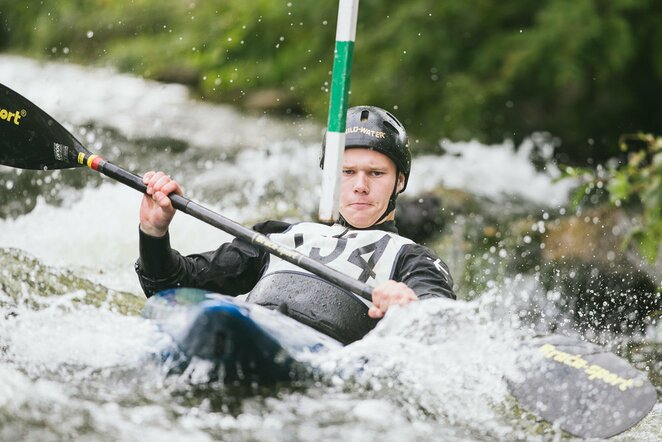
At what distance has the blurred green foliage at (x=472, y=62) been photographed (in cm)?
827

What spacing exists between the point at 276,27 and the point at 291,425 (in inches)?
338

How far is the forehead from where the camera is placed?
374 centimetres

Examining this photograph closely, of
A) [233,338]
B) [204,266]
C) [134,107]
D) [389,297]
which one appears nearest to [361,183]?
[204,266]

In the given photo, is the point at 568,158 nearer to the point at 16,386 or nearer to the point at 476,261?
the point at 476,261

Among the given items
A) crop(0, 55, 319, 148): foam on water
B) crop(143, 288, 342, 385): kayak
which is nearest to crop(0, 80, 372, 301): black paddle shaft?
crop(143, 288, 342, 385): kayak

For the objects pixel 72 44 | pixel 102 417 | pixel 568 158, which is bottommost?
pixel 102 417

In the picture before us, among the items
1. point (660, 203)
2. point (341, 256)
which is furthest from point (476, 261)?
point (341, 256)

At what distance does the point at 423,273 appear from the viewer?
3.38 m

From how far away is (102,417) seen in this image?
8.36 ft

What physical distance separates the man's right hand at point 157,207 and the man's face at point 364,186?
706 millimetres

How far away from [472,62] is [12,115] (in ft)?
19.8

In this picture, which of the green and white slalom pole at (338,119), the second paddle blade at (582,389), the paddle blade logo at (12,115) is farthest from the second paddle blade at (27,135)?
the second paddle blade at (582,389)

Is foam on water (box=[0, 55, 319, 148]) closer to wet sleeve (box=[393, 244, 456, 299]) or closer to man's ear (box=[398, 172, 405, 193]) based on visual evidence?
man's ear (box=[398, 172, 405, 193])

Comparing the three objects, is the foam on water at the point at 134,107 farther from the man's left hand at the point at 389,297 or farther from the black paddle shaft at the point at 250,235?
the man's left hand at the point at 389,297
